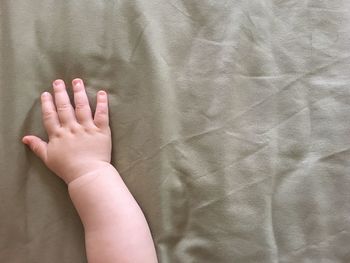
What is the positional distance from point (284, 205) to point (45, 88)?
42 cm

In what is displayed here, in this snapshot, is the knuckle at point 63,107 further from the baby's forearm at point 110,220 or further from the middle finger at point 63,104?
the baby's forearm at point 110,220

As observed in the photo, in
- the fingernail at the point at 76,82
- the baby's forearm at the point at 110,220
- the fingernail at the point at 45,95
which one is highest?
the fingernail at the point at 76,82

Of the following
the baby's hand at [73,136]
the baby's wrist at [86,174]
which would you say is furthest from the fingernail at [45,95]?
the baby's wrist at [86,174]

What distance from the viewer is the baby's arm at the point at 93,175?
77cm

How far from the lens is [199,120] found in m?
0.82

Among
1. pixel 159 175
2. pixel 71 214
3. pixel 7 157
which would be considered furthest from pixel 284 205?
pixel 7 157

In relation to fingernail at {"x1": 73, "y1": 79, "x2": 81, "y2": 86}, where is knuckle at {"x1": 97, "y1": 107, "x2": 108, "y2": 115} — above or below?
below

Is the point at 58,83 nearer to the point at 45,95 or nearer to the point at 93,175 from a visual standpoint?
the point at 45,95

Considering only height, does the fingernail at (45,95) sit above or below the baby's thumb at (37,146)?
above

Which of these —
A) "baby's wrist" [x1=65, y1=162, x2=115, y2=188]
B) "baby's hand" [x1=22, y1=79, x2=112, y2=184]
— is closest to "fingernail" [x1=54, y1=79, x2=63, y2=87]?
"baby's hand" [x1=22, y1=79, x2=112, y2=184]

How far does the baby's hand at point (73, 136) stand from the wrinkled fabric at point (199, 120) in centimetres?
2

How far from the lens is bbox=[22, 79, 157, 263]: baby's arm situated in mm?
767

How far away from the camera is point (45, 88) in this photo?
0.84m

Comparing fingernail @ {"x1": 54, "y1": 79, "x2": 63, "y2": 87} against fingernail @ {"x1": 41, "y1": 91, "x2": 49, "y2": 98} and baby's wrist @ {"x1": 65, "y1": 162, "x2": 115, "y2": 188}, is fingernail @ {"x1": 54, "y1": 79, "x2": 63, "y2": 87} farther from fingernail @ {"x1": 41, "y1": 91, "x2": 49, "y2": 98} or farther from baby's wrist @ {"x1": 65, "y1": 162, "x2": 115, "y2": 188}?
baby's wrist @ {"x1": 65, "y1": 162, "x2": 115, "y2": 188}
